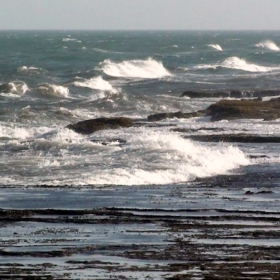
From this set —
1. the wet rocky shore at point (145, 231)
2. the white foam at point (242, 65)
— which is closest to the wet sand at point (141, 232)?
the wet rocky shore at point (145, 231)

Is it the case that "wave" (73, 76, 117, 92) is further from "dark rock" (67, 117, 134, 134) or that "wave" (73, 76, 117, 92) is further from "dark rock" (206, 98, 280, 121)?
"dark rock" (67, 117, 134, 134)

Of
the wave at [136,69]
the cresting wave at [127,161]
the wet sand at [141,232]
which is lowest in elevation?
the wave at [136,69]

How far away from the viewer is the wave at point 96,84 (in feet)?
218

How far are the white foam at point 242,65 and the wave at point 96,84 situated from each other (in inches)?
1009

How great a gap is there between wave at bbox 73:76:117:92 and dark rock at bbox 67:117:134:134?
26.3m

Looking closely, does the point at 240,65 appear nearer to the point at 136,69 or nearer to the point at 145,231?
the point at 136,69

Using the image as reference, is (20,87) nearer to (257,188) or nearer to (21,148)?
(21,148)

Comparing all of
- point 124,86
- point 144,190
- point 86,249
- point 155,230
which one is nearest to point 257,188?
point 144,190

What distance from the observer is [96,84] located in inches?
2719

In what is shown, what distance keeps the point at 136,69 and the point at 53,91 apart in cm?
3149

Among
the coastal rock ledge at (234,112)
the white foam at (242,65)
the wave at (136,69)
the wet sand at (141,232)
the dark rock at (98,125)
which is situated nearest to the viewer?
the wet sand at (141,232)

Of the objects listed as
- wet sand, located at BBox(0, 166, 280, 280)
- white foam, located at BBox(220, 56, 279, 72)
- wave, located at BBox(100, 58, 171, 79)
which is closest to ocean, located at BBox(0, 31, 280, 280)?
wet sand, located at BBox(0, 166, 280, 280)

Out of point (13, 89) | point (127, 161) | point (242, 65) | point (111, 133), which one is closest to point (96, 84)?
point (13, 89)

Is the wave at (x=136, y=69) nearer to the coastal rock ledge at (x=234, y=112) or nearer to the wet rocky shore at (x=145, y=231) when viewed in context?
the coastal rock ledge at (x=234, y=112)
